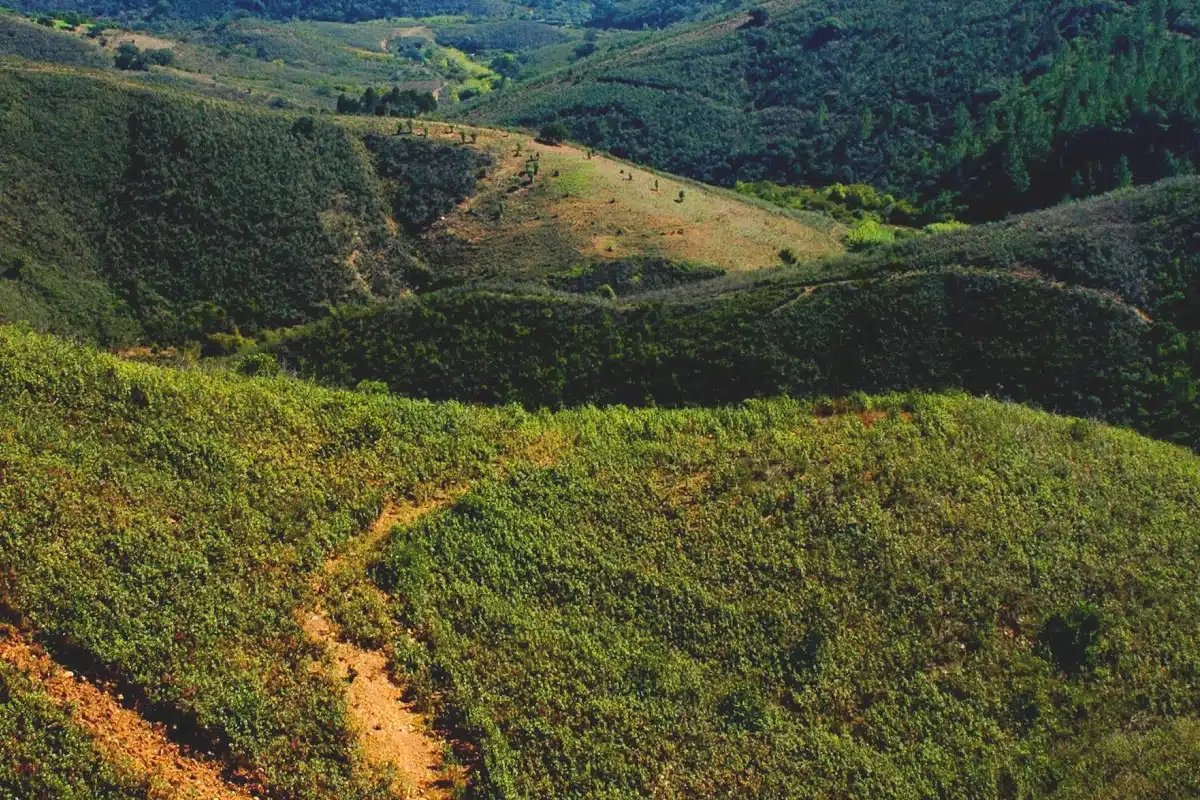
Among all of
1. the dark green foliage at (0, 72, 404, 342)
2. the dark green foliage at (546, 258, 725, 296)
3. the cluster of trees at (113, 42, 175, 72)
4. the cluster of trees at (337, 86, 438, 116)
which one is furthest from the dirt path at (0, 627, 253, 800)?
the cluster of trees at (113, 42, 175, 72)

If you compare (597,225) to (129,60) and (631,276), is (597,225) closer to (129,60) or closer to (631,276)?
(631,276)

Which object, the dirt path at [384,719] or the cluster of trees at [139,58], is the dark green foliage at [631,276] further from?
the cluster of trees at [139,58]

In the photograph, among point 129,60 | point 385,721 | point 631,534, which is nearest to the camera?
point 385,721

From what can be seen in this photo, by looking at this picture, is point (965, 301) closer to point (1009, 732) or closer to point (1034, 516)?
point (1034, 516)

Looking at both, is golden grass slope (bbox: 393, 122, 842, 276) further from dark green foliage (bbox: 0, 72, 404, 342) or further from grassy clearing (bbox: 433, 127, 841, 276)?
dark green foliage (bbox: 0, 72, 404, 342)

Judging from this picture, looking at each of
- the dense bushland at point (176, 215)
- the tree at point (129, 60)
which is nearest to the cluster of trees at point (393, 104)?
the tree at point (129, 60)

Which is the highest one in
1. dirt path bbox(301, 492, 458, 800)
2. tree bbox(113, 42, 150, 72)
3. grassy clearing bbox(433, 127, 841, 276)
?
tree bbox(113, 42, 150, 72)

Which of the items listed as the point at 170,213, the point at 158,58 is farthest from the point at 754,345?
the point at 158,58
